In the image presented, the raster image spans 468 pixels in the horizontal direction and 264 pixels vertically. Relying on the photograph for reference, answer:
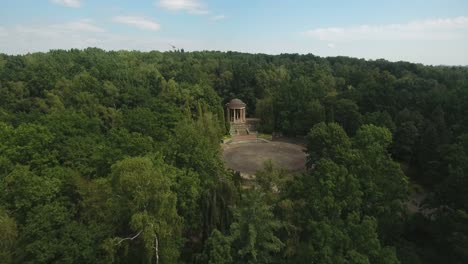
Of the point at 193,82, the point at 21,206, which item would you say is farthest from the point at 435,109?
the point at 21,206

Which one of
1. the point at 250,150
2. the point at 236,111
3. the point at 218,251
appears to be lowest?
the point at 250,150

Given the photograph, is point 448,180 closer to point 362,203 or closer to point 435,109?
point 362,203

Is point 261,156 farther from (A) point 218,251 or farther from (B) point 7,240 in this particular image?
(B) point 7,240

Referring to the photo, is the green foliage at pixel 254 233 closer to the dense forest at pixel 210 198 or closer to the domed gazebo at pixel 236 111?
the dense forest at pixel 210 198

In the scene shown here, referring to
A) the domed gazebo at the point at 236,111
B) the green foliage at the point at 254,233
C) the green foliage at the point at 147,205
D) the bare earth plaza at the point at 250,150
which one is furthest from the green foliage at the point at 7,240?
the domed gazebo at the point at 236,111

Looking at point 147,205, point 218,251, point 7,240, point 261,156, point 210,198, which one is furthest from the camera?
point 261,156

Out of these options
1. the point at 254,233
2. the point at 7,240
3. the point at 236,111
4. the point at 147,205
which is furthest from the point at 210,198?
the point at 236,111
